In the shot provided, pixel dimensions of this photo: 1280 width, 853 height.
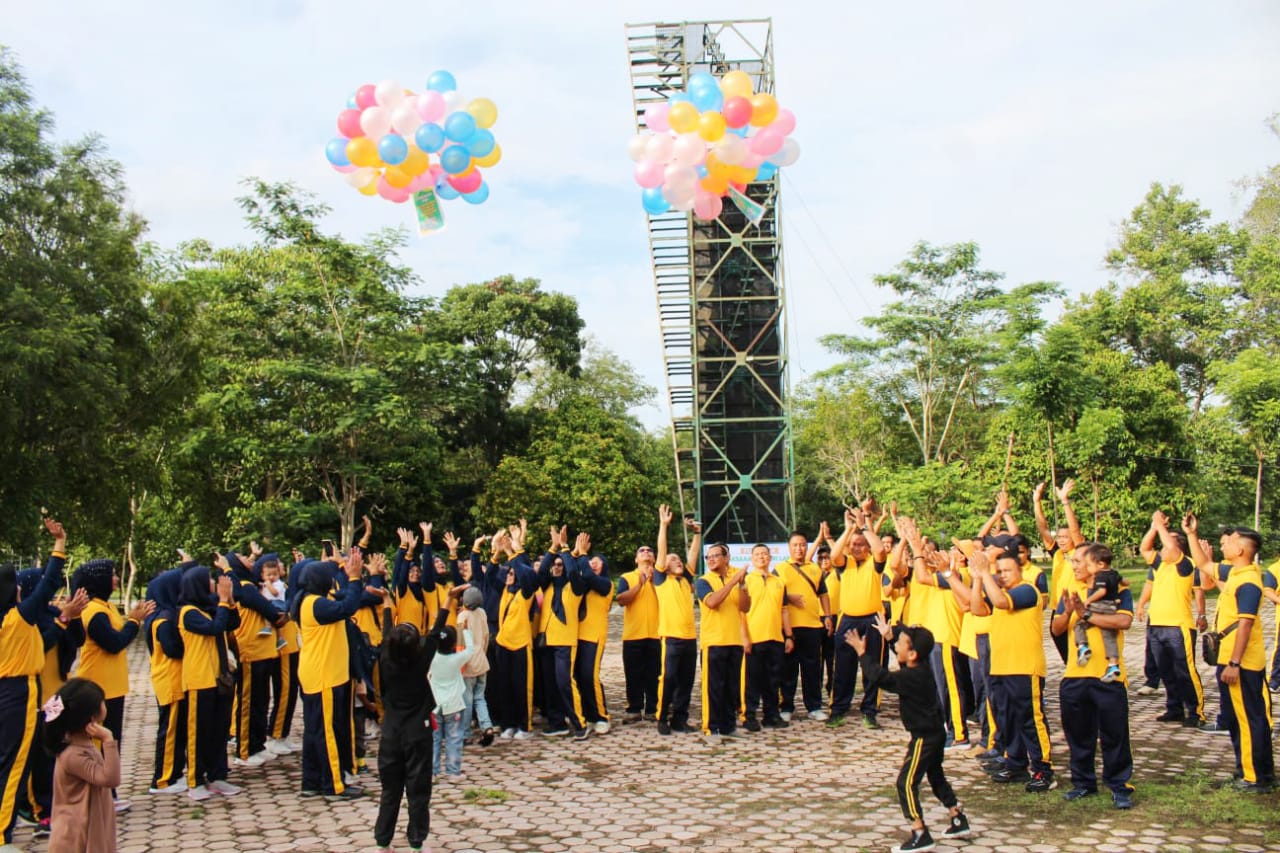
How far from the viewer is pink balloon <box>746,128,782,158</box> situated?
9.40m

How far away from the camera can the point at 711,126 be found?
9148 millimetres

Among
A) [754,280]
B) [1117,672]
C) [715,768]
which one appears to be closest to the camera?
[1117,672]

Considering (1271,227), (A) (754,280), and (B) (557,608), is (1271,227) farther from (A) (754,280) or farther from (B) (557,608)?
(B) (557,608)

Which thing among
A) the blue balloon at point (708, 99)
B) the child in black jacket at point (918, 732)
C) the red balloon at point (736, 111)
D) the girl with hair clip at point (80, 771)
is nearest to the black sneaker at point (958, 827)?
the child in black jacket at point (918, 732)

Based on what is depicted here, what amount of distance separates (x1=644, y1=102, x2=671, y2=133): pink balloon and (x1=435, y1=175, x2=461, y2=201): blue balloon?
6.45ft

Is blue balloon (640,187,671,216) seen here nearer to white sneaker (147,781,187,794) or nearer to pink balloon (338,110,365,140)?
pink balloon (338,110,365,140)

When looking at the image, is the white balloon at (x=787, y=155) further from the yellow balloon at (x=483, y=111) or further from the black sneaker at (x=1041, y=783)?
the black sneaker at (x=1041, y=783)

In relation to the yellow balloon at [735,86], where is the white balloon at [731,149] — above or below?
below

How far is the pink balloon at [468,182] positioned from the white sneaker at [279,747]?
17.1 feet

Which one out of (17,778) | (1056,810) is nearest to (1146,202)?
(1056,810)

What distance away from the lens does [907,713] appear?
555 cm

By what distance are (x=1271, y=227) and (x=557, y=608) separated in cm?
3396

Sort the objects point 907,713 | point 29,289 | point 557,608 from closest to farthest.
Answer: point 907,713 → point 557,608 → point 29,289

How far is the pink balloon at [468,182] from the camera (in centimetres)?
945
